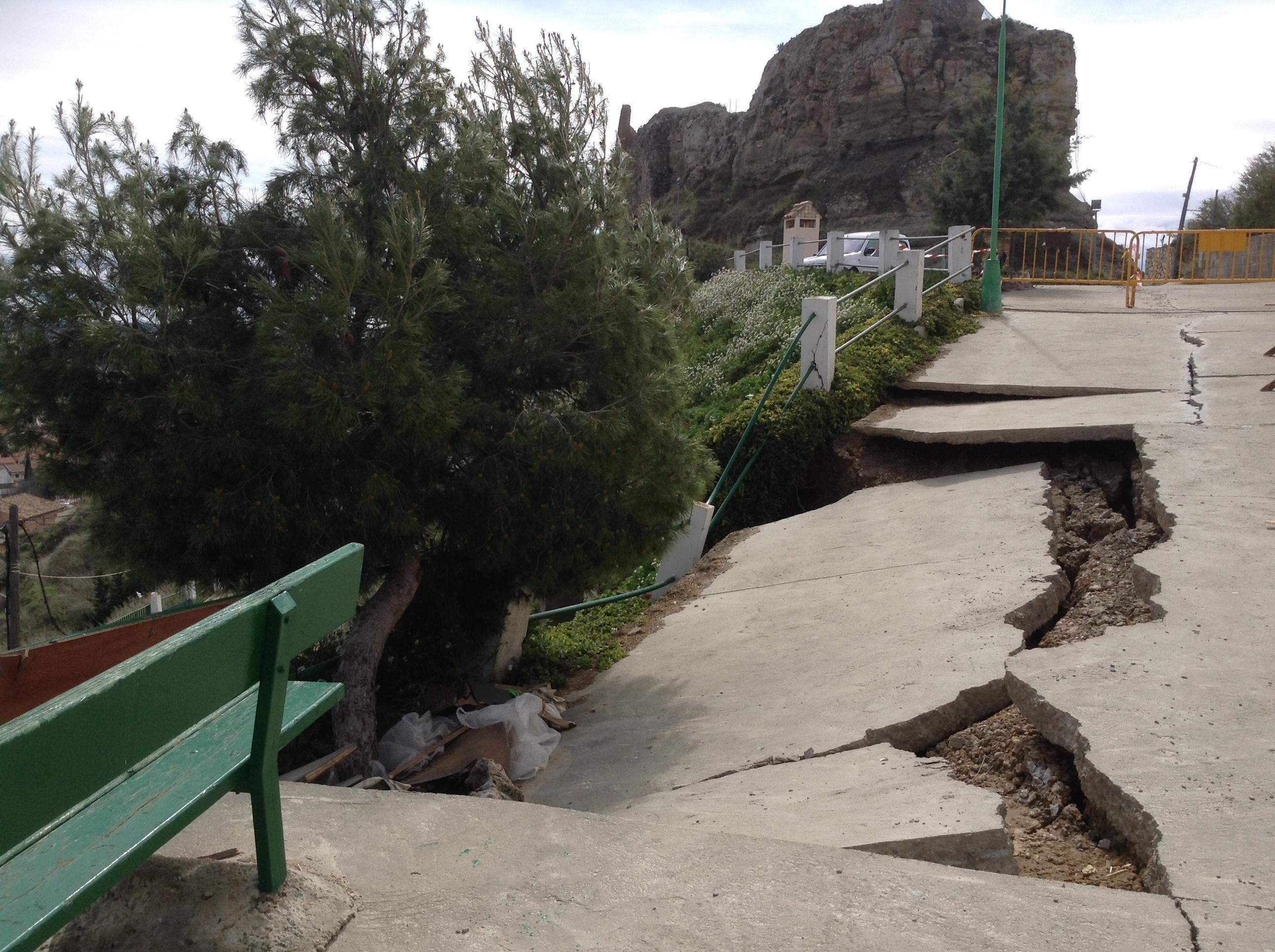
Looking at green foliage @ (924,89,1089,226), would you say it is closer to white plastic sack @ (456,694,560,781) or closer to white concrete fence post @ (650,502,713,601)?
white concrete fence post @ (650,502,713,601)

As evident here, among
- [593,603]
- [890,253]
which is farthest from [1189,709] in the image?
[890,253]

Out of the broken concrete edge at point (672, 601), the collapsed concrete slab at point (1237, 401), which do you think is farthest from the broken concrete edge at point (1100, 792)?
the collapsed concrete slab at point (1237, 401)

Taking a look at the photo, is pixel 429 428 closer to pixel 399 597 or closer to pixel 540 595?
pixel 399 597

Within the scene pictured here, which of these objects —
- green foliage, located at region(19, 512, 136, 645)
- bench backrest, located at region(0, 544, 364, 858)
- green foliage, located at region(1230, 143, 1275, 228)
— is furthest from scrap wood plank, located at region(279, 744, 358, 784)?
green foliage, located at region(1230, 143, 1275, 228)

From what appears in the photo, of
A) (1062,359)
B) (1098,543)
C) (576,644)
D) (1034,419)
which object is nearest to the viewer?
(1098,543)

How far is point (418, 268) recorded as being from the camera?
17.9 ft

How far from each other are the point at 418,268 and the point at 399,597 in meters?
1.96

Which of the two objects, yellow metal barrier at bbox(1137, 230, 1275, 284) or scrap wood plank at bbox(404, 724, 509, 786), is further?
yellow metal barrier at bbox(1137, 230, 1275, 284)

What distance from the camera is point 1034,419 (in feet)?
27.7

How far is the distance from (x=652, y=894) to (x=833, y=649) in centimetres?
334

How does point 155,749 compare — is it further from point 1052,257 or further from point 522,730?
point 1052,257

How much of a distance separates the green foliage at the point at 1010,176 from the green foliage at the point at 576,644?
16.8 meters

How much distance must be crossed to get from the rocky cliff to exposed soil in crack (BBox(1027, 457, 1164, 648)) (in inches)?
1631

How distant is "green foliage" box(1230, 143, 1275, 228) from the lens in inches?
1284
